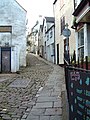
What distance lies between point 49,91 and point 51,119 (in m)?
4.46

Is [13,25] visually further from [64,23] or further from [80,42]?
[80,42]

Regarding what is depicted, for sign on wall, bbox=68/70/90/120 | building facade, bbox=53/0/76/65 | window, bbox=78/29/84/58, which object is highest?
building facade, bbox=53/0/76/65

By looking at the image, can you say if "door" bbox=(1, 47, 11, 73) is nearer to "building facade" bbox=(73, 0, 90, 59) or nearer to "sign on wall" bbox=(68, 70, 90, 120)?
"building facade" bbox=(73, 0, 90, 59)

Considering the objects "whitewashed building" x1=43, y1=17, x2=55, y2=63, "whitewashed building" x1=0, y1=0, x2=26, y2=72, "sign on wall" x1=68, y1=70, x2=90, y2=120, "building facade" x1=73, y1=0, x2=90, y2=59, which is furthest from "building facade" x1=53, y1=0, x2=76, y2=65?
"sign on wall" x1=68, y1=70, x2=90, y2=120

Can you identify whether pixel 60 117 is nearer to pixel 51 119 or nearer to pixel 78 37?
pixel 51 119

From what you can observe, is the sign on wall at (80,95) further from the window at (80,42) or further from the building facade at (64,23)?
the building facade at (64,23)

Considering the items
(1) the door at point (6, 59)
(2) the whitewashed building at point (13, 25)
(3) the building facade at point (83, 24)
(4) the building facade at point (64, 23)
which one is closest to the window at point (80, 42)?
(3) the building facade at point (83, 24)

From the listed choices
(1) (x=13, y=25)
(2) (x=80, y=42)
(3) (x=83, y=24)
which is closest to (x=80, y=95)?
(3) (x=83, y=24)

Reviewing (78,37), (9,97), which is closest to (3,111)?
(9,97)

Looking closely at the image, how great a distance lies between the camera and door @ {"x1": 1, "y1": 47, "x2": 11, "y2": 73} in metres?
21.2

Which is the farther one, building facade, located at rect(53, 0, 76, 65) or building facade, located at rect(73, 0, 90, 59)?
building facade, located at rect(53, 0, 76, 65)

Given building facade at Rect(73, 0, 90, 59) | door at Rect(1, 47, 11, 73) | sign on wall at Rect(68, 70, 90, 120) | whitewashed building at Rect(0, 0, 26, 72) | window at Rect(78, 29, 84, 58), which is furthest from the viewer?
whitewashed building at Rect(0, 0, 26, 72)

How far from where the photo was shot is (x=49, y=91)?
10875mm

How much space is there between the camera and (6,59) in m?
21.2
